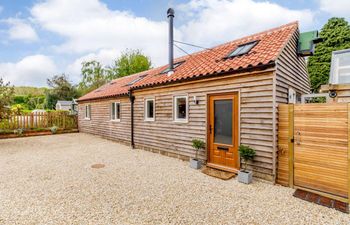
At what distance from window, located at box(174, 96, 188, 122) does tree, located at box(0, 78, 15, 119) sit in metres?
10.2

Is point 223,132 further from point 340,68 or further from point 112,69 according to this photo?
point 112,69

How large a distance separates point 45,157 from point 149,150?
4150 mm

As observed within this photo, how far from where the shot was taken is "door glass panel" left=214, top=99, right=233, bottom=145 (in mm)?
5609

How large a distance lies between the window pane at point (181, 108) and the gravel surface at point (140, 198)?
6.10 ft

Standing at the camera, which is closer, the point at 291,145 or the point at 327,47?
the point at 291,145

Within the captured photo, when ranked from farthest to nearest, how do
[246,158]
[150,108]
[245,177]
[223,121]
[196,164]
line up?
1. [150,108]
2. [196,164]
3. [223,121]
4. [246,158]
5. [245,177]

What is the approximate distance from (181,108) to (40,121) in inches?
527

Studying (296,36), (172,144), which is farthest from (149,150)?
(296,36)

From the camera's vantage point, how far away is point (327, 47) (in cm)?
1688

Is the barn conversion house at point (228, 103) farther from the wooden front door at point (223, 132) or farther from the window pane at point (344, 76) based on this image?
the window pane at point (344, 76)

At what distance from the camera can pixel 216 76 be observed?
19.1ft

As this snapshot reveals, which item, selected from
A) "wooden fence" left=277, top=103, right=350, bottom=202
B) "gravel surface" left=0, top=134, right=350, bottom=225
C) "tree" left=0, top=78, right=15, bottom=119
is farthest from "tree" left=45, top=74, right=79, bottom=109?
"wooden fence" left=277, top=103, right=350, bottom=202

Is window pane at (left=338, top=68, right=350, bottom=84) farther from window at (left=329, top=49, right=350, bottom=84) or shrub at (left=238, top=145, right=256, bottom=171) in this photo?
shrub at (left=238, top=145, right=256, bottom=171)

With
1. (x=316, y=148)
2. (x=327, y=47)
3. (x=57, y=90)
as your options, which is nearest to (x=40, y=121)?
(x=316, y=148)
